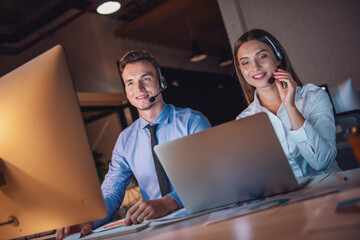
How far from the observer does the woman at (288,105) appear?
4.78 feet

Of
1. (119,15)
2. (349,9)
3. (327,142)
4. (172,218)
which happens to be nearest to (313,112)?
(327,142)

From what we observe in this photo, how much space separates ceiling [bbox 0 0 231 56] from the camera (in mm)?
5016

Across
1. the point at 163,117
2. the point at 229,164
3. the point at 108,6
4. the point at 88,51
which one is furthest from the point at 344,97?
the point at 88,51

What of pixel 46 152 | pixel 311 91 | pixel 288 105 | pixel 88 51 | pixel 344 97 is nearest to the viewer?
pixel 46 152

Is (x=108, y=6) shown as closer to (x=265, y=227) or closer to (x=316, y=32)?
(x=316, y=32)

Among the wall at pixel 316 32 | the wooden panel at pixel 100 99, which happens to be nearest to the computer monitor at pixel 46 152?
the wall at pixel 316 32

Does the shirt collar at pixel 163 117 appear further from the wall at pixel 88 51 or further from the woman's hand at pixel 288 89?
the wall at pixel 88 51

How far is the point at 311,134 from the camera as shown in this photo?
4.66ft

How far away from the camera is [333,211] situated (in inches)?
26.0

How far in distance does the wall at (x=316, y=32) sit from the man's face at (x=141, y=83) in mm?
2275

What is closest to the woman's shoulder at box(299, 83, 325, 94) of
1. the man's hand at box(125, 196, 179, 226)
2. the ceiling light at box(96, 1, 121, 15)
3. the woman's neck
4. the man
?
the woman's neck

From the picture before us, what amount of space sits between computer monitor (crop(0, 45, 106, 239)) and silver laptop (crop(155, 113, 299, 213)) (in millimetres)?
254

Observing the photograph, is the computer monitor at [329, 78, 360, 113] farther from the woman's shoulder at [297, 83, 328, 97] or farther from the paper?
the paper

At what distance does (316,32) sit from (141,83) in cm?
262
